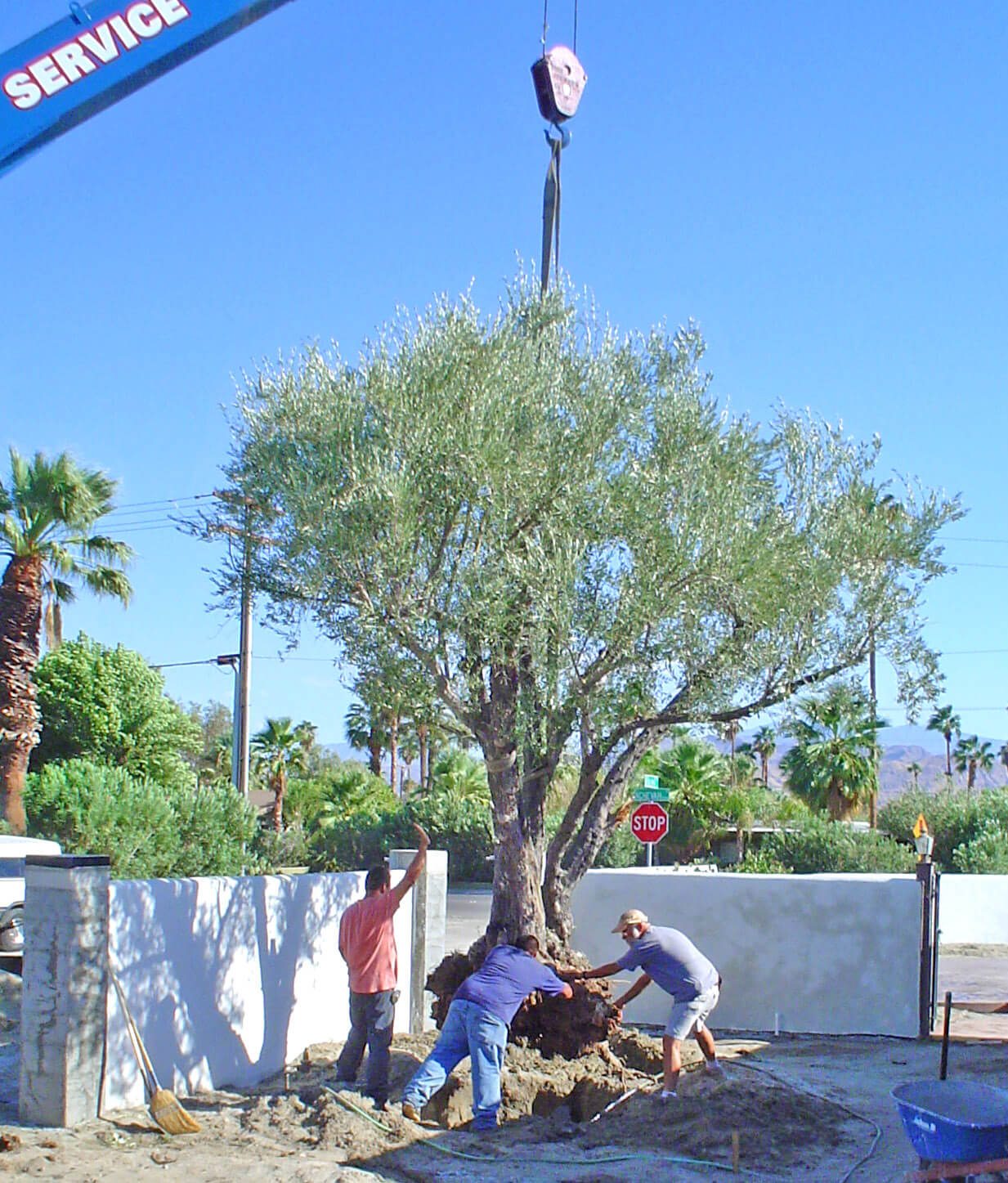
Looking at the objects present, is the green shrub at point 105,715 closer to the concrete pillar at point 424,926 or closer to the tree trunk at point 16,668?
the tree trunk at point 16,668

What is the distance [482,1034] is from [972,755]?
243 ft

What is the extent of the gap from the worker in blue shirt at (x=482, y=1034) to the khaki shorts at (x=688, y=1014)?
1081 millimetres

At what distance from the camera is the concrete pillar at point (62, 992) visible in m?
7.63

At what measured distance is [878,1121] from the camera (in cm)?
860

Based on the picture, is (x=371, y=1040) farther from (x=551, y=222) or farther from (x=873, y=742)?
(x=873, y=742)

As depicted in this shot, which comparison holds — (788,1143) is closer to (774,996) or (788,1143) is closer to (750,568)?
(750,568)

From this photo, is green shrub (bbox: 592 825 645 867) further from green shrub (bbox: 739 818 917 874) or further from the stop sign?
the stop sign

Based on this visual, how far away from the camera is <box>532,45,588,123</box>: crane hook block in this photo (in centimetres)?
975

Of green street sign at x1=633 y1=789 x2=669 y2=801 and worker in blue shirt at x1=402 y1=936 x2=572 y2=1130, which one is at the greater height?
green street sign at x1=633 y1=789 x2=669 y2=801

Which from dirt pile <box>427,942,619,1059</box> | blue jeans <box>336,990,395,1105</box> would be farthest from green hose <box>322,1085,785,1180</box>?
dirt pile <box>427,942,619,1059</box>

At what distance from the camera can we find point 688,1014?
30.3 feet

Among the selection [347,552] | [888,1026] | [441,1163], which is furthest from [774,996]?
[347,552]

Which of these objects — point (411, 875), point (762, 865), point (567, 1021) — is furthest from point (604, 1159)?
point (762, 865)

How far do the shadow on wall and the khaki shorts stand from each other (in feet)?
9.79
